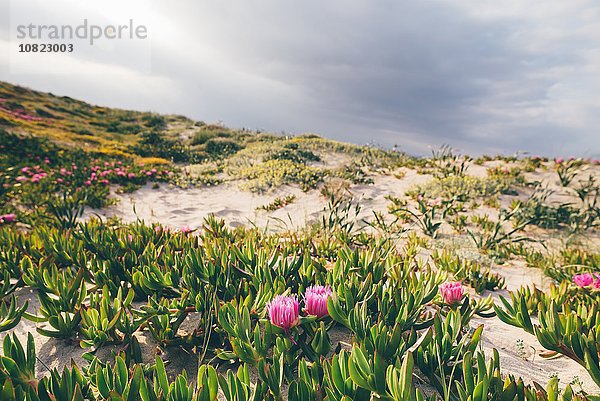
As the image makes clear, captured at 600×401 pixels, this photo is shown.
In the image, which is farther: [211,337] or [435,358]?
[211,337]

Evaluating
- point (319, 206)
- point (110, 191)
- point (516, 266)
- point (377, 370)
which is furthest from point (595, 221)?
point (110, 191)

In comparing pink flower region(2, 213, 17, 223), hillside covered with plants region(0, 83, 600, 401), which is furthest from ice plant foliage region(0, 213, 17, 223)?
hillside covered with plants region(0, 83, 600, 401)

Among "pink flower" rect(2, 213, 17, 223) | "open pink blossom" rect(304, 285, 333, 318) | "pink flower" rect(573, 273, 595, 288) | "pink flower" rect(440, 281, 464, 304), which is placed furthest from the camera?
"pink flower" rect(2, 213, 17, 223)

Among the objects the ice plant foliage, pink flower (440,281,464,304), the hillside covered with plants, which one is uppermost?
pink flower (440,281,464,304)

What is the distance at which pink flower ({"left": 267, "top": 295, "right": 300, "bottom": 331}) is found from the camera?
173cm

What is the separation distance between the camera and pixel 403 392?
4.20ft

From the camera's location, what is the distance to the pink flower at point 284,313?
173cm

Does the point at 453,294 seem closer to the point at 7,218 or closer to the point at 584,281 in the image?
the point at 584,281

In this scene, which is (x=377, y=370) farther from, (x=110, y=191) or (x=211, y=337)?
(x=110, y=191)

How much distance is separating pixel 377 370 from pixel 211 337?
3.51 ft

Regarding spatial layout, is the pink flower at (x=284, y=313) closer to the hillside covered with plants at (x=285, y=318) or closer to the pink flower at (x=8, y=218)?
the hillside covered with plants at (x=285, y=318)

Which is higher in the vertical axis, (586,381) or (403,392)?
→ (403,392)

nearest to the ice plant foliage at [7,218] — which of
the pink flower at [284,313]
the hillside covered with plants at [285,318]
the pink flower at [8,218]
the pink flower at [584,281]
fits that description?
the pink flower at [8,218]

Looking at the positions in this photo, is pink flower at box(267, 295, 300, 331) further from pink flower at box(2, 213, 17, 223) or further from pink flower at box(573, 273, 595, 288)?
pink flower at box(2, 213, 17, 223)
